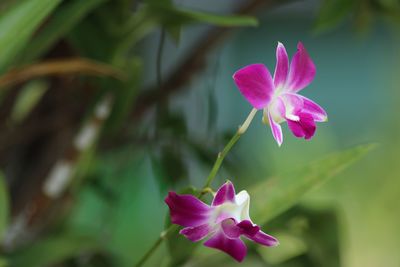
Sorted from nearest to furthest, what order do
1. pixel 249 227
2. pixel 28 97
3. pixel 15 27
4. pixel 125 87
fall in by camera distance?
pixel 249 227
pixel 15 27
pixel 125 87
pixel 28 97

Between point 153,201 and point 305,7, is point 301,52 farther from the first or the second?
point 305,7

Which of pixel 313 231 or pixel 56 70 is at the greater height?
pixel 56 70

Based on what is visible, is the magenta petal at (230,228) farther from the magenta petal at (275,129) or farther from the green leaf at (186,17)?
the green leaf at (186,17)

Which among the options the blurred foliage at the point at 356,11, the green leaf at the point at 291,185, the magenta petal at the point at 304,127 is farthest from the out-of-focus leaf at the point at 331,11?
the magenta petal at the point at 304,127

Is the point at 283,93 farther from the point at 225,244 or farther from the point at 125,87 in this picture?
the point at 125,87

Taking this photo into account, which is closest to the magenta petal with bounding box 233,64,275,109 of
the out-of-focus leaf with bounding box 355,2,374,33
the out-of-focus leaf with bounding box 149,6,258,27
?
the out-of-focus leaf with bounding box 149,6,258,27

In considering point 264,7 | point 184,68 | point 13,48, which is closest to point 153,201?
point 184,68

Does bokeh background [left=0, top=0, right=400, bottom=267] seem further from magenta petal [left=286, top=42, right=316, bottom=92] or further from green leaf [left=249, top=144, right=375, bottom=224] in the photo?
magenta petal [left=286, top=42, right=316, bottom=92]

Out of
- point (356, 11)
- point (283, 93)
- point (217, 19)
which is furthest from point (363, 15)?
point (283, 93)
